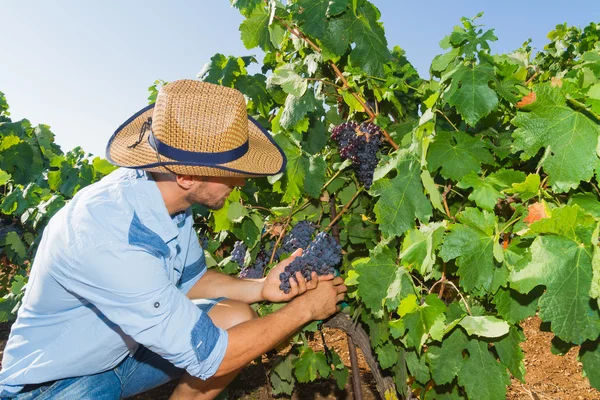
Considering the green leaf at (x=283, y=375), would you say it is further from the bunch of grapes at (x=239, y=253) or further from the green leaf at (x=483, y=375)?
the green leaf at (x=483, y=375)

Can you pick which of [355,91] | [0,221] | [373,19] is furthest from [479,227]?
[0,221]

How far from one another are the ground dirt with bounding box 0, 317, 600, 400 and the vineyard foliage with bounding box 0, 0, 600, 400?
86cm

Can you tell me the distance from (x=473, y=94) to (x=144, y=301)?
132cm

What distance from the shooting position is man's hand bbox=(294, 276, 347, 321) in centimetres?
223

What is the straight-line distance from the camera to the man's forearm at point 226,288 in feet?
8.51

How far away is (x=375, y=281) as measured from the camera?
201 cm

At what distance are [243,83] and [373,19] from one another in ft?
3.11

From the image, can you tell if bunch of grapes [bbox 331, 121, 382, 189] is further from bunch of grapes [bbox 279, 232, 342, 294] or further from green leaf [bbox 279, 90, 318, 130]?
bunch of grapes [bbox 279, 232, 342, 294]

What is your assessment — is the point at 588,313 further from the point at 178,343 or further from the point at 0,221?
the point at 0,221

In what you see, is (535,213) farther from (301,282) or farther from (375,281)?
(301,282)

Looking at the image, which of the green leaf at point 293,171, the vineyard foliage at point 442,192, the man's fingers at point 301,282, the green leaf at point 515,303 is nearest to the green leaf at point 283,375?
the vineyard foliage at point 442,192

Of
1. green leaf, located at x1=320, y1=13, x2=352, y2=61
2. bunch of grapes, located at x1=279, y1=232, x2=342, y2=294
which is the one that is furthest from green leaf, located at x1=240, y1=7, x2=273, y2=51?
bunch of grapes, located at x1=279, y1=232, x2=342, y2=294

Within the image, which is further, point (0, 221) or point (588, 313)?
point (0, 221)

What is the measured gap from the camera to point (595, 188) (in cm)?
160
